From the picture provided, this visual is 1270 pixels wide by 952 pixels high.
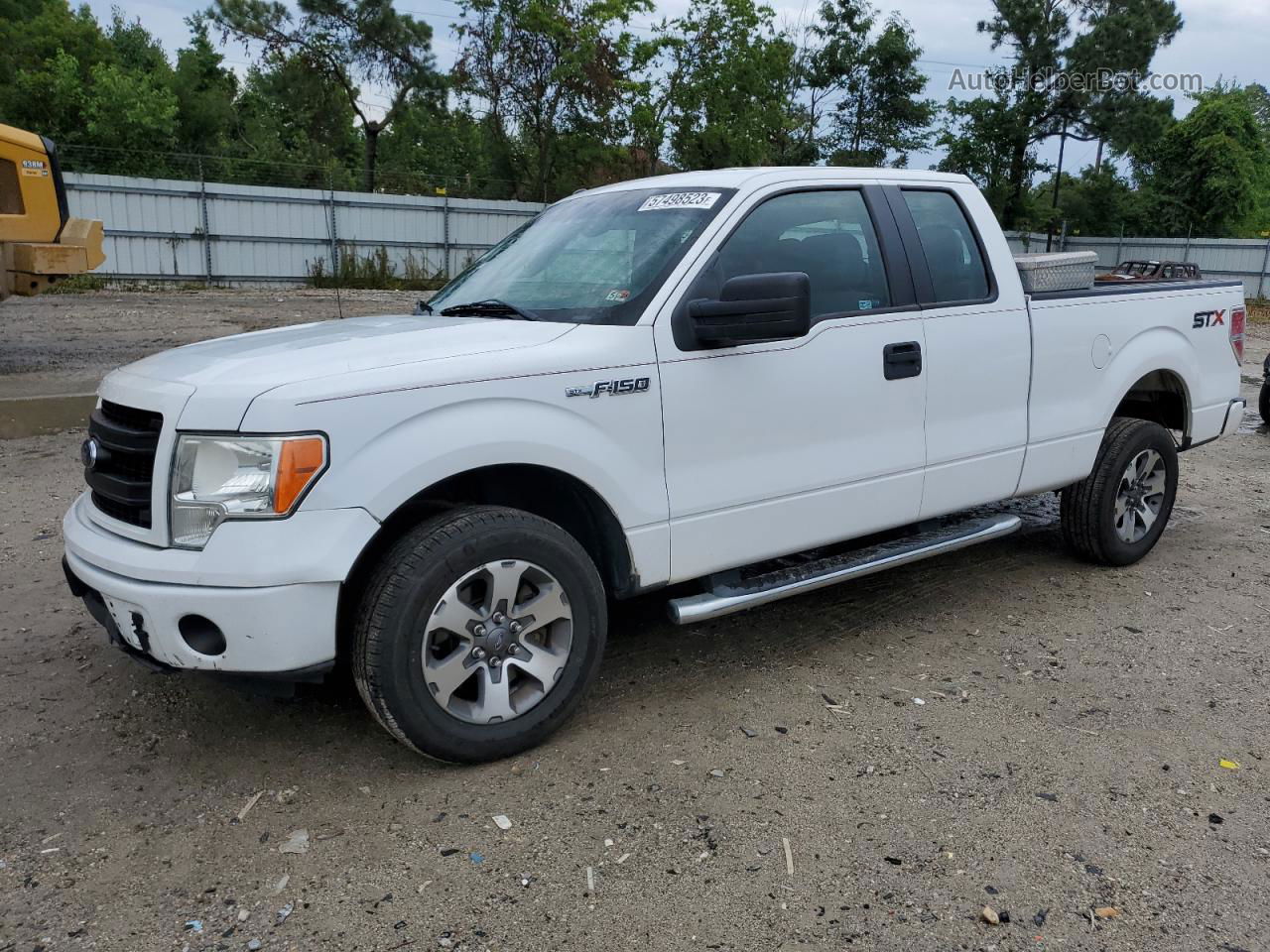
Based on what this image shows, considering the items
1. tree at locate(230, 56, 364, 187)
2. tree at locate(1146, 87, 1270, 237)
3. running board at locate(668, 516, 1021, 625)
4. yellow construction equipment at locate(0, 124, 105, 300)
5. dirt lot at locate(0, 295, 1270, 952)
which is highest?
tree at locate(230, 56, 364, 187)

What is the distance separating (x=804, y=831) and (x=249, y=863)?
62.0 inches

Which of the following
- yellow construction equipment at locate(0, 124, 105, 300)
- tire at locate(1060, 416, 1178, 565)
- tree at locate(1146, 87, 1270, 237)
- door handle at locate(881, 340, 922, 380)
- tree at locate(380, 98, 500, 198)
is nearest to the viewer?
door handle at locate(881, 340, 922, 380)

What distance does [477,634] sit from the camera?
3297mm

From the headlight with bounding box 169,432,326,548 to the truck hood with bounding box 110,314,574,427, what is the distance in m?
0.09

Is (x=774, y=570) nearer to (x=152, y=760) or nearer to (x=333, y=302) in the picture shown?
(x=152, y=760)

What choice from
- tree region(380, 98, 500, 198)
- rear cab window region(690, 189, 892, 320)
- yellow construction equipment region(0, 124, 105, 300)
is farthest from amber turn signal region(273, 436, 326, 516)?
tree region(380, 98, 500, 198)

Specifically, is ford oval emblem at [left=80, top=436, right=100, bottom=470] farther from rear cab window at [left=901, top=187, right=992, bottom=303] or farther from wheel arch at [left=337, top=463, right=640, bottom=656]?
rear cab window at [left=901, top=187, right=992, bottom=303]

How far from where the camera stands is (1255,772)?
11.3ft

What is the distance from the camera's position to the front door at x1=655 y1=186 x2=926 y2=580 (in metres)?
3.69

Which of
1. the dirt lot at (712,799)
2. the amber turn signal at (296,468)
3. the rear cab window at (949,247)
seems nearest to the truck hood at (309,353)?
the amber turn signal at (296,468)

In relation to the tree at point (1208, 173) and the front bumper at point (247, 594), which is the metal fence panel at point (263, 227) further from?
the tree at point (1208, 173)

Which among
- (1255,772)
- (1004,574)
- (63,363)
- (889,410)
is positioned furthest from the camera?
(63,363)

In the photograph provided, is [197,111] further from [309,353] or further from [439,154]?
[309,353]

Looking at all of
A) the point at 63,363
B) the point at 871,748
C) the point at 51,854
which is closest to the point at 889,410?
the point at 871,748
